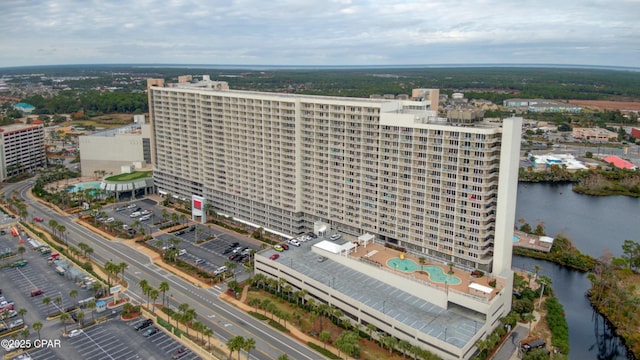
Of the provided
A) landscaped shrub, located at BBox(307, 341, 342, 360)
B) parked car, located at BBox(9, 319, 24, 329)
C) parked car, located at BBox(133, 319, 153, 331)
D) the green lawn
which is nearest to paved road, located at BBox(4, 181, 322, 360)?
landscaped shrub, located at BBox(307, 341, 342, 360)

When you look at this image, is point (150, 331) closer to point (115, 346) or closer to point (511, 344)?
point (115, 346)

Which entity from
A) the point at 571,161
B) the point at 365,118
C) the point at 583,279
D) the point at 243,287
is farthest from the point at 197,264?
the point at 571,161

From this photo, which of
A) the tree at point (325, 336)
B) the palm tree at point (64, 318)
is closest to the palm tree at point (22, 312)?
the palm tree at point (64, 318)

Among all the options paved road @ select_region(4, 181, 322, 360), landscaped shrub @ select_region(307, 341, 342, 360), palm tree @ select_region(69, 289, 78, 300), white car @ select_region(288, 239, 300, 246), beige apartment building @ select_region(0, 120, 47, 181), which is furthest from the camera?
beige apartment building @ select_region(0, 120, 47, 181)

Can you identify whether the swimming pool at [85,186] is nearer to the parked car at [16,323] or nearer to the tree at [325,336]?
the parked car at [16,323]

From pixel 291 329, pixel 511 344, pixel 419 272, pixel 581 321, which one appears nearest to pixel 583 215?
pixel 581 321

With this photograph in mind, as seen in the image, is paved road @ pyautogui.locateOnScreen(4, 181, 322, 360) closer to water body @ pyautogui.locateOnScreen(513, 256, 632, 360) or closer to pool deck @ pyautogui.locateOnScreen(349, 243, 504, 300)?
pool deck @ pyautogui.locateOnScreen(349, 243, 504, 300)
